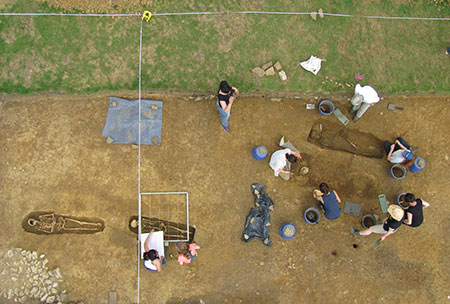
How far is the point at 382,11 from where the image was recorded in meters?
7.82

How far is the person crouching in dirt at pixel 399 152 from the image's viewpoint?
6.91m

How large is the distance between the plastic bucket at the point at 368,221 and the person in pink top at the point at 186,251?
433 centimetres

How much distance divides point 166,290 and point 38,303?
3.08 metres

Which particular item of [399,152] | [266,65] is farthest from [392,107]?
[266,65]

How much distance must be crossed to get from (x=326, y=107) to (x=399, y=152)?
2.08 metres

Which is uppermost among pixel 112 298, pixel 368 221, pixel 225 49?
→ pixel 225 49

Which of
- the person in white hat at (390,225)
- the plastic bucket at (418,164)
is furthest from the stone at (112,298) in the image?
the plastic bucket at (418,164)

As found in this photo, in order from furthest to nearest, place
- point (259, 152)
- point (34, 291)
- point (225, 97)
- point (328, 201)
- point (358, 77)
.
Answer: point (358, 77) → point (259, 152) → point (34, 291) → point (328, 201) → point (225, 97)

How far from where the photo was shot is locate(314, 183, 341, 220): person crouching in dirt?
6.57 meters

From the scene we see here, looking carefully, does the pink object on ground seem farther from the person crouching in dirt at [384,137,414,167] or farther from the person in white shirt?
the person crouching in dirt at [384,137,414,167]

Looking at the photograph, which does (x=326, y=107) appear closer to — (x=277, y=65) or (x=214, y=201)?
(x=277, y=65)

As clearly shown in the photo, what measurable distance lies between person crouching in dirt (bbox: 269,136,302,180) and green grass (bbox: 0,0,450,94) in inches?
60.4

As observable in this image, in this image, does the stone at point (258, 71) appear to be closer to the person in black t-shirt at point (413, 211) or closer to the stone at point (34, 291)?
the person in black t-shirt at point (413, 211)

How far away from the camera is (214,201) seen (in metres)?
7.27
